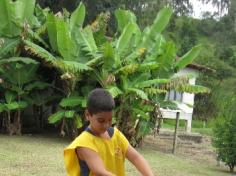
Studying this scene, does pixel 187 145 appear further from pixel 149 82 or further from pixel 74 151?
pixel 74 151

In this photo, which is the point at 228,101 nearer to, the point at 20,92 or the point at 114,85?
the point at 114,85

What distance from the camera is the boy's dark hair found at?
280cm

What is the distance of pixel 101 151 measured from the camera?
2.95 m

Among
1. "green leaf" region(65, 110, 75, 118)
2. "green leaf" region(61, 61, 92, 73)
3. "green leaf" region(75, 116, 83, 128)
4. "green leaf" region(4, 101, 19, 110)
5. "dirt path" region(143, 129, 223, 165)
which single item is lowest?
"dirt path" region(143, 129, 223, 165)

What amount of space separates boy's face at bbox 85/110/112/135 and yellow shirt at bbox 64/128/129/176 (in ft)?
0.20

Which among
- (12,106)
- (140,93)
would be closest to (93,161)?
(140,93)

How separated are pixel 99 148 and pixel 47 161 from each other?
742cm

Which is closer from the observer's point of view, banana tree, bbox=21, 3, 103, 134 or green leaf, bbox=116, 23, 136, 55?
banana tree, bbox=21, 3, 103, 134

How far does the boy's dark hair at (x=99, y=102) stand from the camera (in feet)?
9.18

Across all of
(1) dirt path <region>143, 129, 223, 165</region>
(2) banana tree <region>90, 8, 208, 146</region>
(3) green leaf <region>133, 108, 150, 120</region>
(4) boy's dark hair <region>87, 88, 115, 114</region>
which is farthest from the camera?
(1) dirt path <region>143, 129, 223, 165</region>

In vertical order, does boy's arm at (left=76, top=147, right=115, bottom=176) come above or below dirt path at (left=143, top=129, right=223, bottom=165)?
above

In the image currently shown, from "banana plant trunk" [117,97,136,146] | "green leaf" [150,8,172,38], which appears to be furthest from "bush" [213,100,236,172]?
"green leaf" [150,8,172,38]

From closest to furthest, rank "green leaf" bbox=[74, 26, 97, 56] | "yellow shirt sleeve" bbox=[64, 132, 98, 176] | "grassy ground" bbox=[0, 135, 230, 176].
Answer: "yellow shirt sleeve" bbox=[64, 132, 98, 176], "grassy ground" bbox=[0, 135, 230, 176], "green leaf" bbox=[74, 26, 97, 56]

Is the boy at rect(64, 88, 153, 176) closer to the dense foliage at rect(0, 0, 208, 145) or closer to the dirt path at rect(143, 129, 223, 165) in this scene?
the dense foliage at rect(0, 0, 208, 145)
